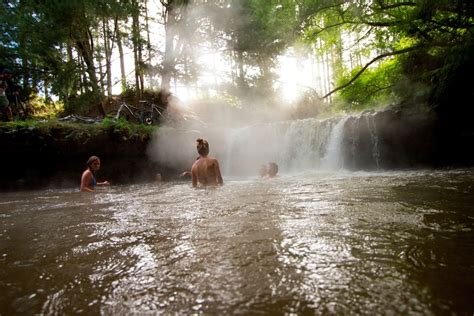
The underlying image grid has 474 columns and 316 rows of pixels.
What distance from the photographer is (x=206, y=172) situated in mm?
6125

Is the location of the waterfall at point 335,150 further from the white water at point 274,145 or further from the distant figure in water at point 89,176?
the distant figure in water at point 89,176

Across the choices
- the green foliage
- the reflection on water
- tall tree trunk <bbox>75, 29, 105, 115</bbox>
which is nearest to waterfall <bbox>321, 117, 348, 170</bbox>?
the green foliage

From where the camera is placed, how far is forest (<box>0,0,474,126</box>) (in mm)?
8445

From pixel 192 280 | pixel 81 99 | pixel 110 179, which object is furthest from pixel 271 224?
pixel 81 99

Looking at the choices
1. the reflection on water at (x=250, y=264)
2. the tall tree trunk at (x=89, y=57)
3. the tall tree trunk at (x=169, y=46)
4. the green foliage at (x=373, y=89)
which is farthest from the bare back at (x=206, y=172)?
the tall tree trunk at (x=169, y=46)

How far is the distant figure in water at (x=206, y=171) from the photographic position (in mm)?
5985

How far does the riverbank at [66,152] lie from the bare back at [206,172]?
628cm

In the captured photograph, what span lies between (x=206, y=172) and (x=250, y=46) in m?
9.47

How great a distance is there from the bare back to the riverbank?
628 centimetres

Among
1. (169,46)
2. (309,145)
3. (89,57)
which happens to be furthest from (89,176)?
(169,46)

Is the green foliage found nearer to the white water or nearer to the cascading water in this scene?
the cascading water

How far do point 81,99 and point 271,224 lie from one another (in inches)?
492

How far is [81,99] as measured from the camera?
12.3 m

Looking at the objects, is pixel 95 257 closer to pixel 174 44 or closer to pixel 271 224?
pixel 271 224
